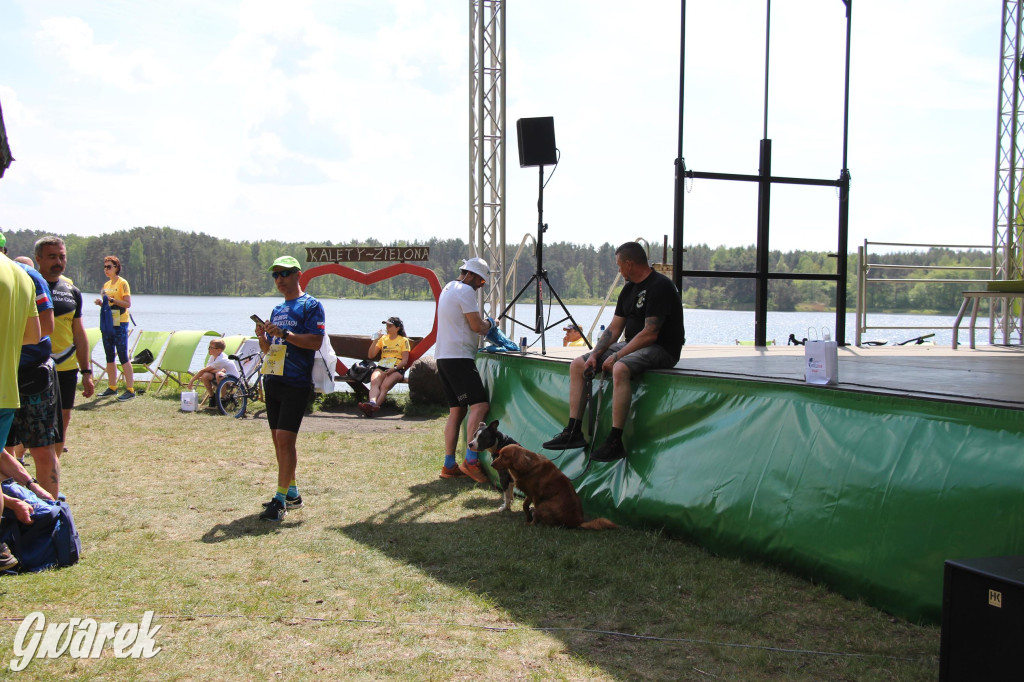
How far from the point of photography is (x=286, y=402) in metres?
5.34

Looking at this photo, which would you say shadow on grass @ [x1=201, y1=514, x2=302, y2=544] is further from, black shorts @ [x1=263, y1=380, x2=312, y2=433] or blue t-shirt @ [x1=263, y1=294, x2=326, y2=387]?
blue t-shirt @ [x1=263, y1=294, x2=326, y2=387]

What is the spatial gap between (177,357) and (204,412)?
7.98 feet

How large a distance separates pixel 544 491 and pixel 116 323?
29.4ft

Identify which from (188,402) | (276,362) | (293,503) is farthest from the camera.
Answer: (188,402)

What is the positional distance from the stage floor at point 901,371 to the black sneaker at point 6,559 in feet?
A: 12.2

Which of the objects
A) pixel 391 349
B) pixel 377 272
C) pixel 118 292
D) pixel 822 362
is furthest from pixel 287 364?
pixel 377 272

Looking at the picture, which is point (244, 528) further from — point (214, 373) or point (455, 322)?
point (214, 373)

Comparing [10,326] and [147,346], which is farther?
[147,346]

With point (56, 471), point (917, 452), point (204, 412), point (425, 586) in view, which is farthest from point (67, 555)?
point (204, 412)

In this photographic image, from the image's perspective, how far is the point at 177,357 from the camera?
12898mm

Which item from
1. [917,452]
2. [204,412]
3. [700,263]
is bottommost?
[204,412]

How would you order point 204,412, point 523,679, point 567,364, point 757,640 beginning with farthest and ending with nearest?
point 204,412 < point 567,364 < point 757,640 < point 523,679

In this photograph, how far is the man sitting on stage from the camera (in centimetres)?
519

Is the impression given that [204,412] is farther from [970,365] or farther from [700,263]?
[970,365]
